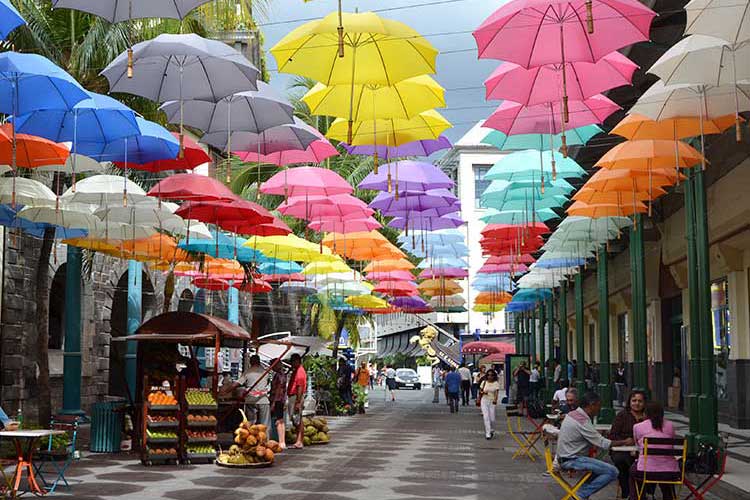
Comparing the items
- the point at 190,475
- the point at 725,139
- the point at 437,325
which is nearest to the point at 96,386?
the point at 190,475

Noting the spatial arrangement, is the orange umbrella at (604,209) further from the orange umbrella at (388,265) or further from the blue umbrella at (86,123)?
the orange umbrella at (388,265)

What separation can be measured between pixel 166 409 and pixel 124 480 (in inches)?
111

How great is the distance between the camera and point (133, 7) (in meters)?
13.2

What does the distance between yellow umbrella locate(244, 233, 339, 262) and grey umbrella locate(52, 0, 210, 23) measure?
14.1 meters

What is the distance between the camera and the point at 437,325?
3506 inches

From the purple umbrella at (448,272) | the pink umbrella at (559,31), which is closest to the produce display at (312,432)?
the pink umbrella at (559,31)

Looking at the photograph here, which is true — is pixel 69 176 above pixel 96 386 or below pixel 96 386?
above

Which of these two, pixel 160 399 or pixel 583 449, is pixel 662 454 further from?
pixel 160 399

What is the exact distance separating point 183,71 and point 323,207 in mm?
10049

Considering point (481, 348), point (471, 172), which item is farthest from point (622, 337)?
point (471, 172)

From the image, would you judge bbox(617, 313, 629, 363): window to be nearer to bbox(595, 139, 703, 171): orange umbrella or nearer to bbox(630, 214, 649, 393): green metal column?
bbox(630, 214, 649, 393): green metal column

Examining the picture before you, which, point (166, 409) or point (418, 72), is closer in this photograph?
point (418, 72)

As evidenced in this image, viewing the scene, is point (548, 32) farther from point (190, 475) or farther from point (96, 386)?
point (96, 386)

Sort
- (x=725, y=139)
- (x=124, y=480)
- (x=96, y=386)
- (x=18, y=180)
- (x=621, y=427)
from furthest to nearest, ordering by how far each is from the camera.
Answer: (x=96, y=386)
(x=725, y=139)
(x=18, y=180)
(x=124, y=480)
(x=621, y=427)
